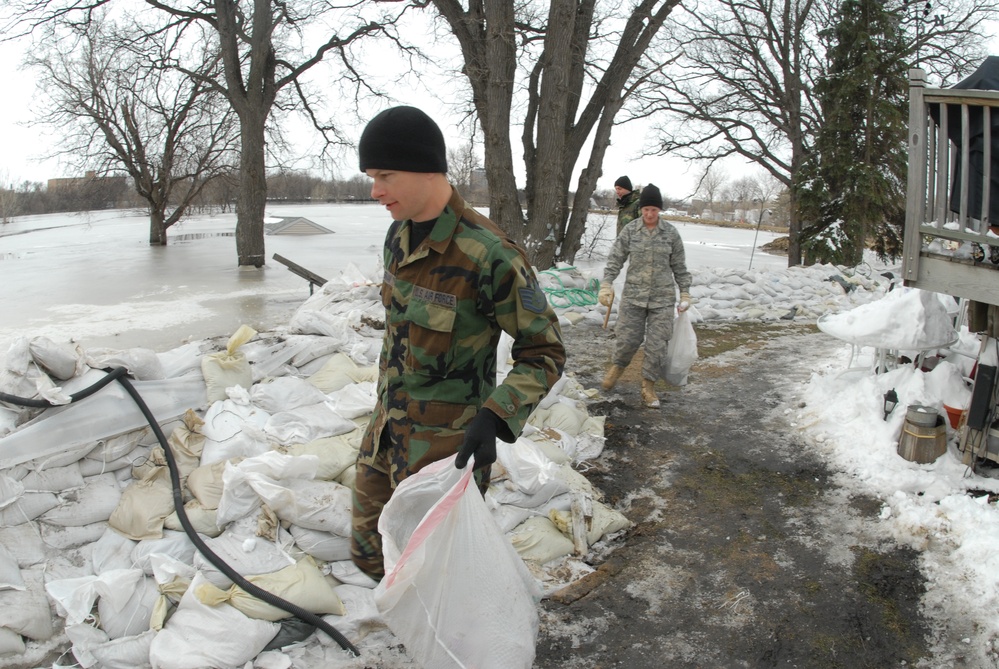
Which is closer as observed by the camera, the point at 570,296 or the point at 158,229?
the point at 570,296

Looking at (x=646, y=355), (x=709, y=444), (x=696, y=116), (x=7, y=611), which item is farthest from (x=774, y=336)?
(x=696, y=116)

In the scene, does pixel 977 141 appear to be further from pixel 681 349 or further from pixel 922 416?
pixel 681 349

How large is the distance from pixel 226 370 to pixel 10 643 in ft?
5.00

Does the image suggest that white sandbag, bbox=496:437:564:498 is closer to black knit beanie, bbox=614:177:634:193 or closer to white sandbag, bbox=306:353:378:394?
white sandbag, bbox=306:353:378:394

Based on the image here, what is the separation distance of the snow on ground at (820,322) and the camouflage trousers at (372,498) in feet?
1.50

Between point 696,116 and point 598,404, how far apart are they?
15.9 m

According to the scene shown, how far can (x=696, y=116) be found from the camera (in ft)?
61.4

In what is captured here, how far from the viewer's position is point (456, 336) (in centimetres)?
188

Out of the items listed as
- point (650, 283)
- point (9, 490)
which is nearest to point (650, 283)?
point (650, 283)

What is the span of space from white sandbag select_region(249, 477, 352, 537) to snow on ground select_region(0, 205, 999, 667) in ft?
1.86

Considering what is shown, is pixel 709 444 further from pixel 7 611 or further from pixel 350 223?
pixel 350 223

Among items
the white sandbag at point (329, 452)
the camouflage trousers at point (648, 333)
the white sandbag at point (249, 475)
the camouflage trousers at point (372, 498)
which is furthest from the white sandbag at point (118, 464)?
the camouflage trousers at point (648, 333)

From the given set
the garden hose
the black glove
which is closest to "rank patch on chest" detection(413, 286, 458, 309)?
the black glove

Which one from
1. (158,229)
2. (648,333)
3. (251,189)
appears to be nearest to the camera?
(648,333)
